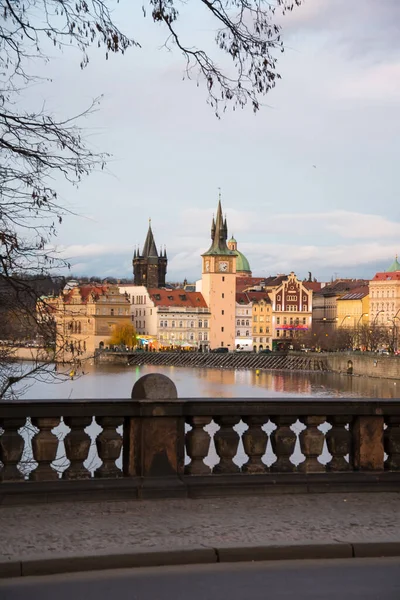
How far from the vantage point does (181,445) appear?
369 inches

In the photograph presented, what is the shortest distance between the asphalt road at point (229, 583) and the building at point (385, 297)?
162 meters

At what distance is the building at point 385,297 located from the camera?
170375 mm

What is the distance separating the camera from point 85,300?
156m

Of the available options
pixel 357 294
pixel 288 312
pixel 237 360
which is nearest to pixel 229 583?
pixel 237 360

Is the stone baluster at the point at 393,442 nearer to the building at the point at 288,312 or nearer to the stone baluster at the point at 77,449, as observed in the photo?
the stone baluster at the point at 77,449

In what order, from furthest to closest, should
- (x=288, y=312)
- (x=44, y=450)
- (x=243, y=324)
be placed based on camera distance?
(x=288, y=312) < (x=243, y=324) < (x=44, y=450)

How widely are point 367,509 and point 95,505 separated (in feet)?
7.10

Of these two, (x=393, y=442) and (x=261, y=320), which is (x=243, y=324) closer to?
(x=261, y=320)

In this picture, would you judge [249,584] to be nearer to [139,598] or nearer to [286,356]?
[139,598]

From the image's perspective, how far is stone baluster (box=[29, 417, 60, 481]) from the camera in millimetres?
8891

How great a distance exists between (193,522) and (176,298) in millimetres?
161932

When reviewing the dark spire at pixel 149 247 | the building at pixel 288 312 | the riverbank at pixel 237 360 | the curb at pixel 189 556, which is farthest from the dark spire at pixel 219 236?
the curb at pixel 189 556

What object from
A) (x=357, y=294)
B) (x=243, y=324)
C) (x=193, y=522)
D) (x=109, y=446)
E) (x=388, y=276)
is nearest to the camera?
(x=193, y=522)

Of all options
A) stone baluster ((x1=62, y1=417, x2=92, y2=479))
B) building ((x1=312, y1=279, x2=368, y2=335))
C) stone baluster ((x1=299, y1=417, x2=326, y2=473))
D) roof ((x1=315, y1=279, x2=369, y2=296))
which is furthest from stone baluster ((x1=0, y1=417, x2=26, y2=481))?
roof ((x1=315, y1=279, x2=369, y2=296))
